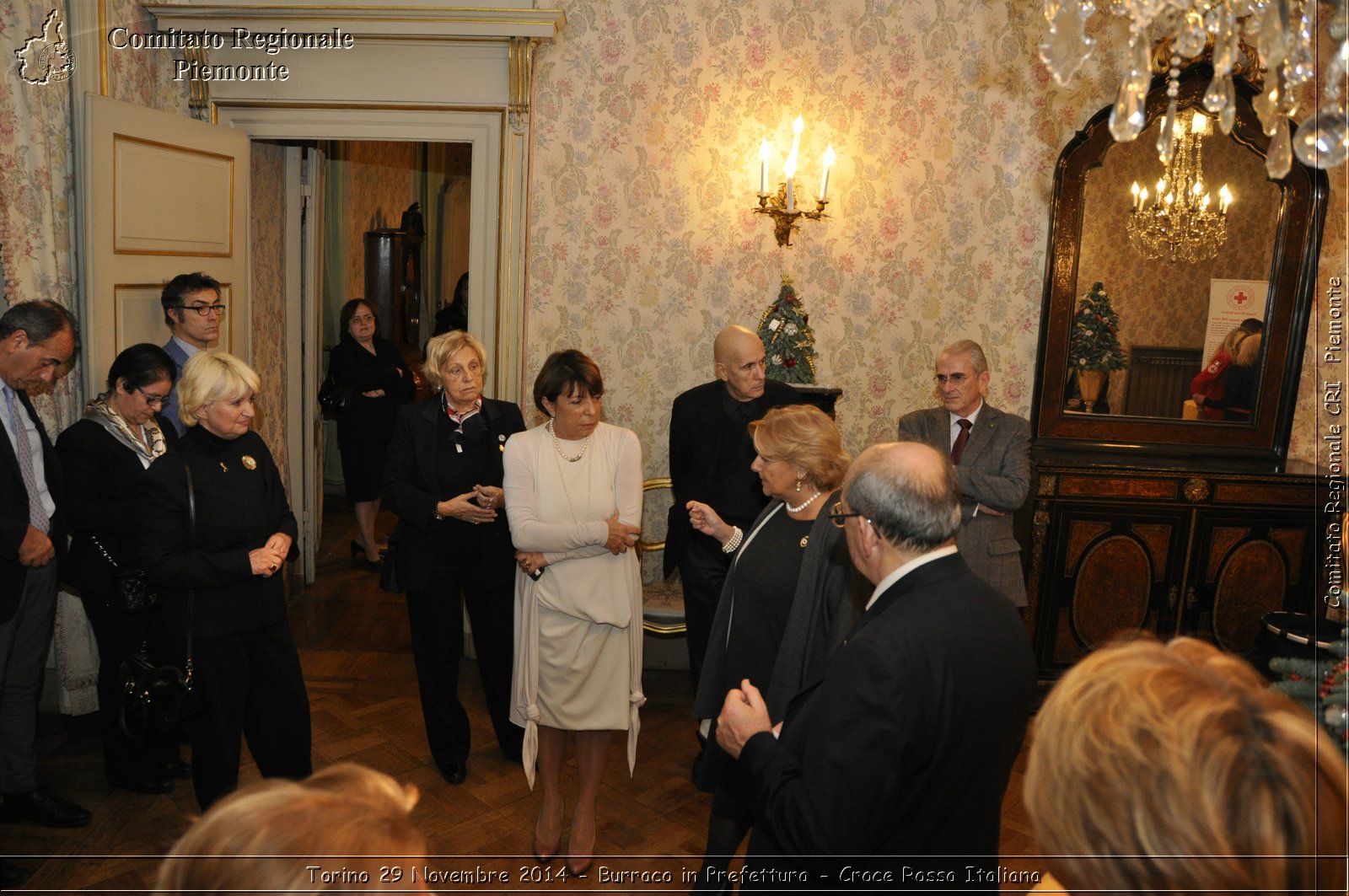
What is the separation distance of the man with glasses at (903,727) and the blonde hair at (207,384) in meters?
1.93

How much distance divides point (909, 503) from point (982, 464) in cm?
232

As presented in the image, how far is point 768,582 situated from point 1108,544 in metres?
2.87

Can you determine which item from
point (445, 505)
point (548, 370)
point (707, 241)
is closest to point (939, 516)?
point (548, 370)

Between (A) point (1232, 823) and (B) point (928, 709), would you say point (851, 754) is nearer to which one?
(B) point (928, 709)

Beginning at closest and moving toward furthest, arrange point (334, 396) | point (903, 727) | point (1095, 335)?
point (903, 727)
point (1095, 335)
point (334, 396)

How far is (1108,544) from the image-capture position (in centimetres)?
496

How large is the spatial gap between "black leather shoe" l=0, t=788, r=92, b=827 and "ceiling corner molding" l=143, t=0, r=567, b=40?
12.0ft

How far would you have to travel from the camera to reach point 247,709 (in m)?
3.27

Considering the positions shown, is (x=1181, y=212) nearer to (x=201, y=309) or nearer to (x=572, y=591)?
(x=572, y=591)

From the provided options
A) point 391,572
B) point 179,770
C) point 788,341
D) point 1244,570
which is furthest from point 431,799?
point 1244,570

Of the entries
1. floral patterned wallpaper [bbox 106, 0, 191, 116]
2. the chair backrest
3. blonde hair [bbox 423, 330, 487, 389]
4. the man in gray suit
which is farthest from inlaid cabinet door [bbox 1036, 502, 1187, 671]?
floral patterned wallpaper [bbox 106, 0, 191, 116]

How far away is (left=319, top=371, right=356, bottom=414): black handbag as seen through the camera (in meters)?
6.60

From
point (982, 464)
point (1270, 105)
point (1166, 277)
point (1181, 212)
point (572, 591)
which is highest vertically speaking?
point (1181, 212)

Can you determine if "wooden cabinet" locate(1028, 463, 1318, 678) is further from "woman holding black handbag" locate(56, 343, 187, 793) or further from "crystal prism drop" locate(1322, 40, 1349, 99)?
"woman holding black handbag" locate(56, 343, 187, 793)
